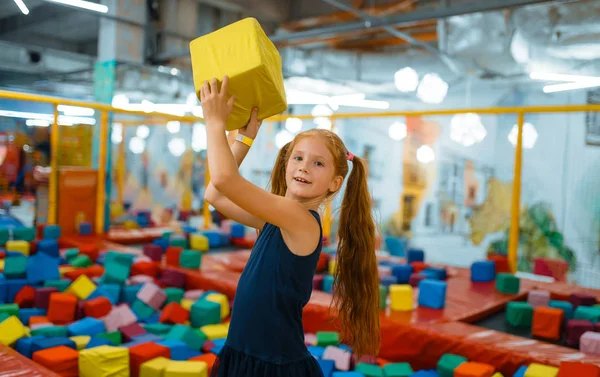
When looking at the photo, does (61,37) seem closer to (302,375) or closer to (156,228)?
(156,228)

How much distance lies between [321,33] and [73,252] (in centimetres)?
413

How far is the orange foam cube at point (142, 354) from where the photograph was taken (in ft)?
8.38

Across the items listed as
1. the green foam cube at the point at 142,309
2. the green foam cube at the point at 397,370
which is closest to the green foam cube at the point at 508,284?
the green foam cube at the point at 397,370

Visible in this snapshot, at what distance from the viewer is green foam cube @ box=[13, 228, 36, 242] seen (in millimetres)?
4781

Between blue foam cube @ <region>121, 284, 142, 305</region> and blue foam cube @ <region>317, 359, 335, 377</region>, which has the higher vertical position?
blue foam cube @ <region>121, 284, 142, 305</region>

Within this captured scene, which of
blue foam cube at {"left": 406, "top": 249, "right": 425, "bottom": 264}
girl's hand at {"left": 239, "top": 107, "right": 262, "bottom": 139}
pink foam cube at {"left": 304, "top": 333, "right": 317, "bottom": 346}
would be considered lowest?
pink foam cube at {"left": 304, "top": 333, "right": 317, "bottom": 346}

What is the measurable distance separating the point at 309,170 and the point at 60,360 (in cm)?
174

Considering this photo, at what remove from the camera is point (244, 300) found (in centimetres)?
149

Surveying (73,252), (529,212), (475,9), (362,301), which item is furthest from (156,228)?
(362,301)

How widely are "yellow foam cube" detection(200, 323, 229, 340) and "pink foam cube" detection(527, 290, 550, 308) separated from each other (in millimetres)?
2215

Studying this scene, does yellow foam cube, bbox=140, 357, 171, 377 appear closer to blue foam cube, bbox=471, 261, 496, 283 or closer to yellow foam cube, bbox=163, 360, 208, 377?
yellow foam cube, bbox=163, 360, 208, 377

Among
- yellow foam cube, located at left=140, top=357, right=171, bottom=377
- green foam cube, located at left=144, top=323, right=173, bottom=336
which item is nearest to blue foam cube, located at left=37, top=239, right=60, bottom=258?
green foam cube, located at left=144, top=323, right=173, bottom=336

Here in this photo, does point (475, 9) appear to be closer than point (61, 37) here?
Yes

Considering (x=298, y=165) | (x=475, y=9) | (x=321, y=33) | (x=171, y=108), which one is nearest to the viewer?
(x=298, y=165)
